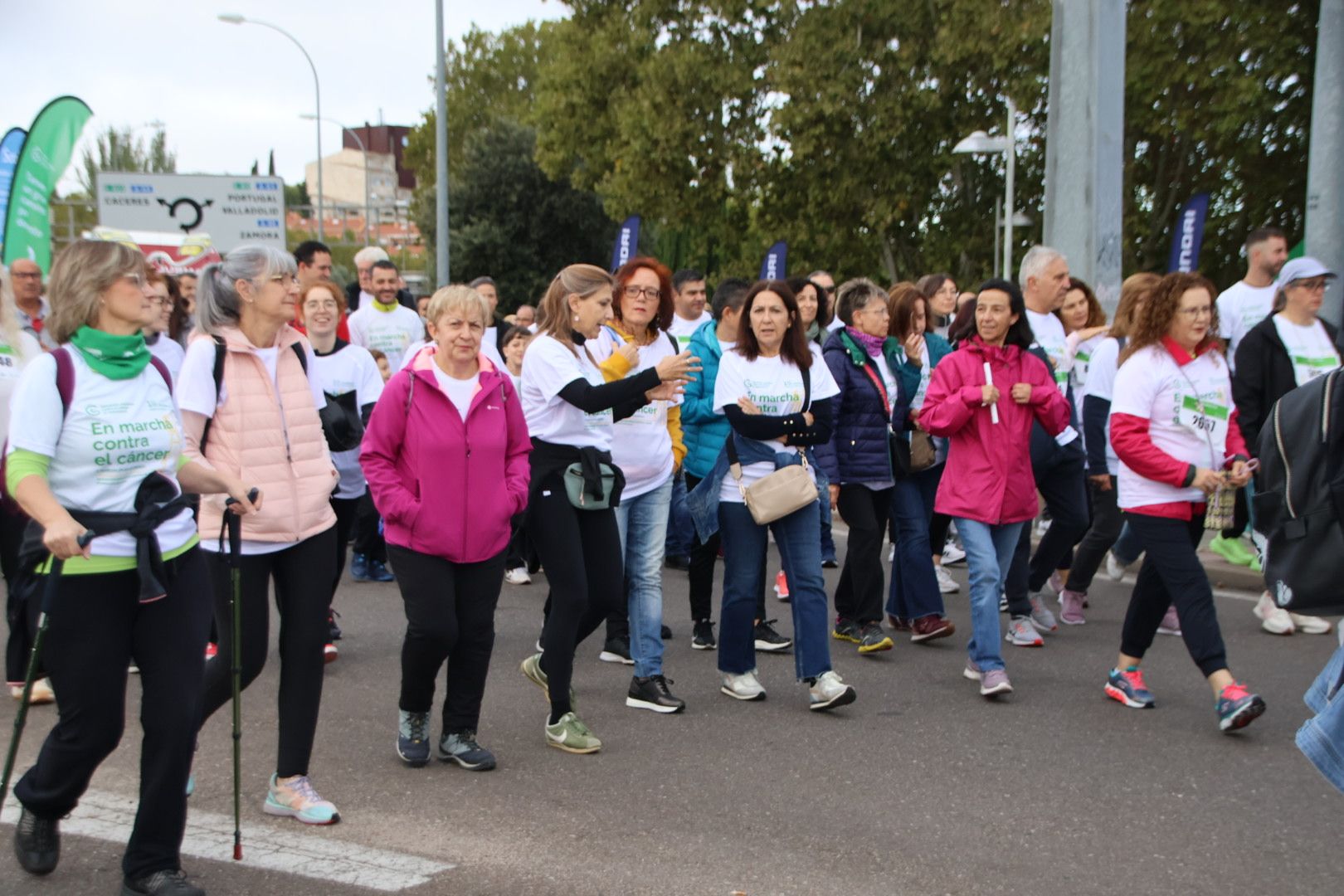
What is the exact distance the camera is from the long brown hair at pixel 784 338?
21.5 ft

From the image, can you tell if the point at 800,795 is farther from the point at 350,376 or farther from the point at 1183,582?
the point at 350,376

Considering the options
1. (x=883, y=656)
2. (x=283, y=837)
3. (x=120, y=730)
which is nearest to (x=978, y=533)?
(x=883, y=656)

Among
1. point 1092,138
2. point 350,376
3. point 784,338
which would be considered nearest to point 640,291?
point 784,338

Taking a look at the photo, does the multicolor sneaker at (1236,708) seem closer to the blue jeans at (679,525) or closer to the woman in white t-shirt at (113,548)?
the blue jeans at (679,525)

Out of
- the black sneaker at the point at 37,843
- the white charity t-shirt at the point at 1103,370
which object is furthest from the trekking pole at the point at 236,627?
the white charity t-shirt at the point at 1103,370

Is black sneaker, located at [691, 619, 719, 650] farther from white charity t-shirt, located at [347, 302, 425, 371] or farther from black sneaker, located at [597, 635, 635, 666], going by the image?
white charity t-shirt, located at [347, 302, 425, 371]

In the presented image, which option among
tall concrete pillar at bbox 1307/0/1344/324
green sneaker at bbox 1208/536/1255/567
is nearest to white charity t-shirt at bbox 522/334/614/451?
green sneaker at bbox 1208/536/1255/567

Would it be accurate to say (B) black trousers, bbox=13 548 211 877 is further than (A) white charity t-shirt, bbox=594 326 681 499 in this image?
No

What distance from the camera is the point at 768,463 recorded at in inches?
254

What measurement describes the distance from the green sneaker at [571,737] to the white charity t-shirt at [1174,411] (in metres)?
2.53

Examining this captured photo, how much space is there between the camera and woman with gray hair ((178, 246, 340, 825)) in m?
4.83

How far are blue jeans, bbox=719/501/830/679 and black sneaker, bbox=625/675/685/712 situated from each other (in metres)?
0.36

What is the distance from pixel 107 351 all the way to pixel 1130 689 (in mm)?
4539

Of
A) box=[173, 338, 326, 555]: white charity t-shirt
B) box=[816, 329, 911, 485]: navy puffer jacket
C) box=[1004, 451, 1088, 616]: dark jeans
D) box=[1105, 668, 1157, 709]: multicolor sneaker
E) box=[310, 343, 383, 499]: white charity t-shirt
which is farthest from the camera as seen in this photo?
box=[1004, 451, 1088, 616]: dark jeans
